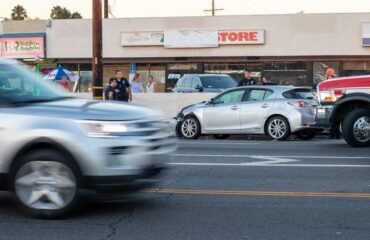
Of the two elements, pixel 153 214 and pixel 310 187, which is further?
pixel 310 187

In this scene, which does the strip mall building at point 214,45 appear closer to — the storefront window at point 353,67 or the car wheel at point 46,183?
the storefront window at point 353,67

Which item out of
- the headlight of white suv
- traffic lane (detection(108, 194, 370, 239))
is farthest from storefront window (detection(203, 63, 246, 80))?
the headlight of white suv

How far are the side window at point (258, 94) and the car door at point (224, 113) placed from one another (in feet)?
0.71

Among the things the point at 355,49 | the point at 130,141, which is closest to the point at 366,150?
the point at 130,141

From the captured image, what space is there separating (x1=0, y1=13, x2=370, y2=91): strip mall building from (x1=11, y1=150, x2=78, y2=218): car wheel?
2681 centimetres

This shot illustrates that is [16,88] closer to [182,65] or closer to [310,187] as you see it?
[310,187]

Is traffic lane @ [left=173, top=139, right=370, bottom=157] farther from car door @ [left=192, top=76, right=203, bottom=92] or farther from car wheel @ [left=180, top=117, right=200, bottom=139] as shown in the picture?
car door @ [left=192, top=76, right=203, bottom=92]

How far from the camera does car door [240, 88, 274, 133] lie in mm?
16359

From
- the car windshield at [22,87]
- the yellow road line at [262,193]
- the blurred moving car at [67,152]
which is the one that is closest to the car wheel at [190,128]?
the yellow road line at [262,193]

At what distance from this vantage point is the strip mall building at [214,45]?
104 ft

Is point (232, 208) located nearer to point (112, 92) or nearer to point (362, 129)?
point (362, 129)

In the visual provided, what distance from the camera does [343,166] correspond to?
10.5 metres

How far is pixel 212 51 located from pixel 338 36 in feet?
21.3

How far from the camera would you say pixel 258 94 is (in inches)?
655
